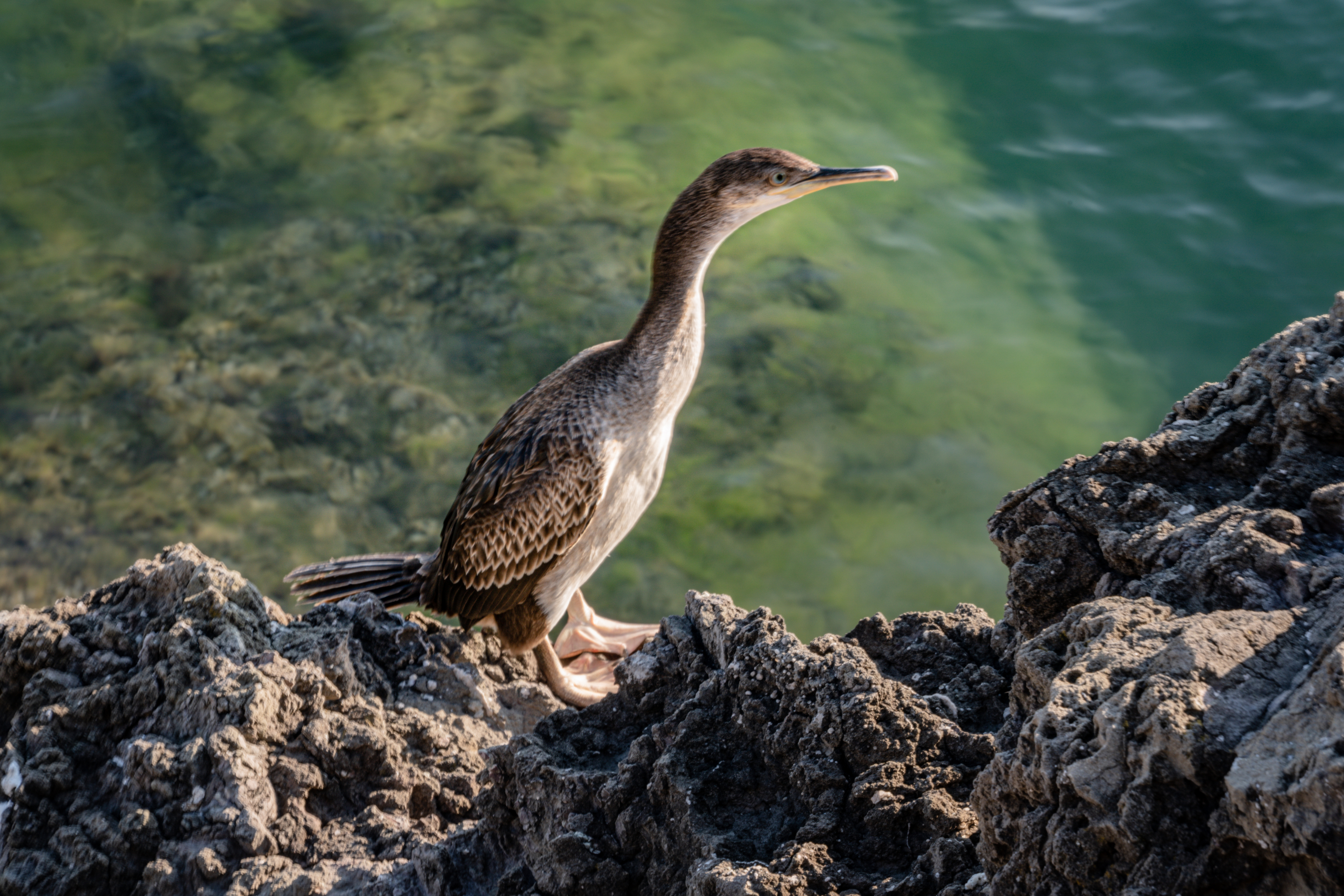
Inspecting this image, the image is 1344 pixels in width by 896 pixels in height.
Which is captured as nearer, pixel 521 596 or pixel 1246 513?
pixel 1246 513

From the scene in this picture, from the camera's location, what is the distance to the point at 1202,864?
1459 mm

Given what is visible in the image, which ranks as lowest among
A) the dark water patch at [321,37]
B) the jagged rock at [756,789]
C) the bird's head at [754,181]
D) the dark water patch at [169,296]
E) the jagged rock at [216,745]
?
the dark water patch at [169,296]

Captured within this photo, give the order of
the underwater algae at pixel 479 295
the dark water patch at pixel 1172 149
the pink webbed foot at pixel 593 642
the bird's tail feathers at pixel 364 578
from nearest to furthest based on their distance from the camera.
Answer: the bird's tail feathers at pixel 364 578 < the pink webbed foot at pixel 593 642 < the underwater algae at pixel 479 295 < the dark water patch at pixel 1172 149

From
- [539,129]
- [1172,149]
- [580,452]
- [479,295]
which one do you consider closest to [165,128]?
[539,129]

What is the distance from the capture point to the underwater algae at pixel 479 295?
6145 millimetres

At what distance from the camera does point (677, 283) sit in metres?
4.03

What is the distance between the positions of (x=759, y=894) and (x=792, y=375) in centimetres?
537

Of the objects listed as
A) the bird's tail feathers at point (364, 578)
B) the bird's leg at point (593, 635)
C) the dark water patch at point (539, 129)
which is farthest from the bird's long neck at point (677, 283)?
the dark water patch at point (539, 129)

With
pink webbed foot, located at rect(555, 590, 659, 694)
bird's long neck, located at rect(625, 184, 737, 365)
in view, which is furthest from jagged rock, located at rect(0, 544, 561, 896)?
bird's long neck, located at rect(625, 184, 737, 365)

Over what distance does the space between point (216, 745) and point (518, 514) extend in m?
1.52

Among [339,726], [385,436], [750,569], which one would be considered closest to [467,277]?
[385,436]

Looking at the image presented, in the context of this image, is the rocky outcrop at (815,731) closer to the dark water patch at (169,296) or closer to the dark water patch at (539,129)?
the dark water patch at (169,296)

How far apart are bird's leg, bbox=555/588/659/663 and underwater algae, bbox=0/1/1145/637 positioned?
104 centimetres

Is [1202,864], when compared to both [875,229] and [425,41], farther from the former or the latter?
[425,41]
